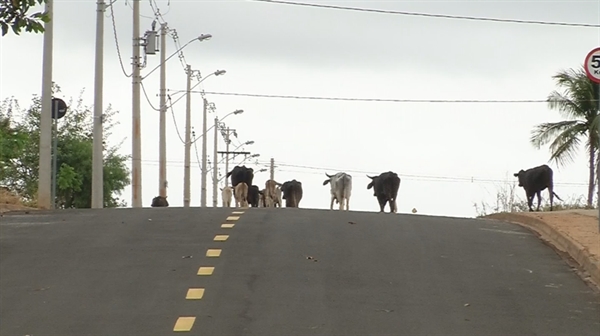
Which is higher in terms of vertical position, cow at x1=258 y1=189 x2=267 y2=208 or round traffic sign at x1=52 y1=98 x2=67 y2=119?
round traffic sign at x1=52 y1=98 x2=67 y2=119

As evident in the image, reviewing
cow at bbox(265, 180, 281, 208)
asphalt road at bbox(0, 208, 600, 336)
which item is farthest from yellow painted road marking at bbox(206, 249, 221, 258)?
cow at bbox(265, 180, 281, 208)

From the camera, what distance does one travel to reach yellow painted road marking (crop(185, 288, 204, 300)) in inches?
527

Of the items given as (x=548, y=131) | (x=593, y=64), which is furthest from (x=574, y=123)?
(x=593, y=64)

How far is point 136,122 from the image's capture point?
139ft

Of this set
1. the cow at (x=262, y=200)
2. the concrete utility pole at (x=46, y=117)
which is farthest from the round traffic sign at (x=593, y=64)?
the cow at (x=262, y=200)

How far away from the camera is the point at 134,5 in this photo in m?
43.9

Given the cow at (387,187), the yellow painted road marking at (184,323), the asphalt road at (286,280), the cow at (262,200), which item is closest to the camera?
the yellow painted road marking at (184,323)

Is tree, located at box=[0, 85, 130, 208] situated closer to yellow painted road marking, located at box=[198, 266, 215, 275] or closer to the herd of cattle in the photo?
the herd of cattle

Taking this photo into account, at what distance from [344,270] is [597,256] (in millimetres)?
3403

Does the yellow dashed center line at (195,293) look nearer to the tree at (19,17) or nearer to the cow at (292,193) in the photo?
the tree at (19,17)

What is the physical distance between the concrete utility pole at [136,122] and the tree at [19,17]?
77.5ft

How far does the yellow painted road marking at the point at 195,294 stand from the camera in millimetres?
13393

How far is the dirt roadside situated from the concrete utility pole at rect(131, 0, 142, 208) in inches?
792

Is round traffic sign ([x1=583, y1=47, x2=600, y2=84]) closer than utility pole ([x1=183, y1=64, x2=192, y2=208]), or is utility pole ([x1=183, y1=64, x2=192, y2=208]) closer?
round traffic sign ([x1=583, y1=47, x2=600, y2=84])
